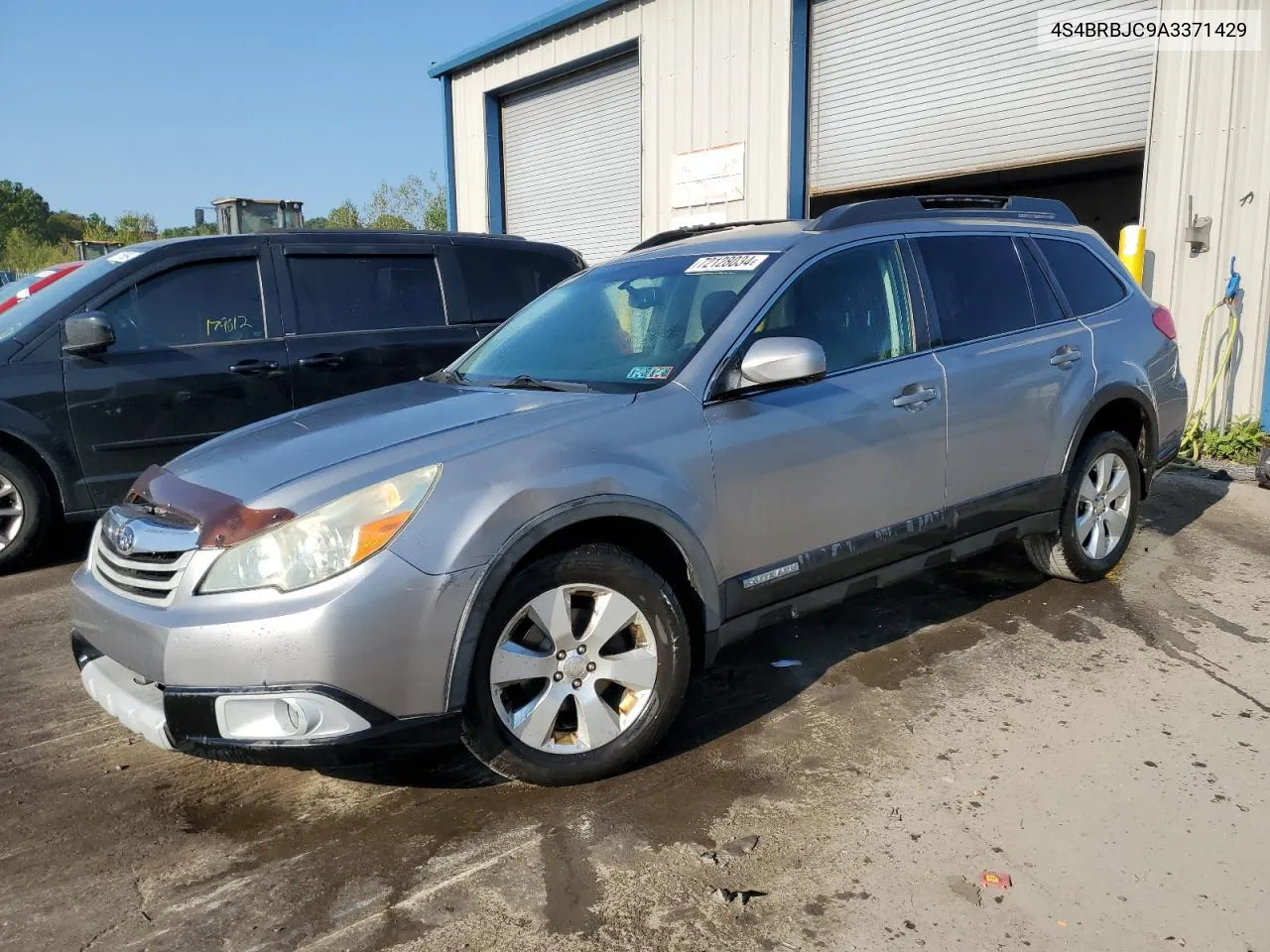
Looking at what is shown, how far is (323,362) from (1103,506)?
4.55m

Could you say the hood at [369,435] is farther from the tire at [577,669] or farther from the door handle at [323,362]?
the door handle at [323,362]

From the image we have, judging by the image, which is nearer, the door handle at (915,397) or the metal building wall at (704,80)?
the door handle at (915,397)

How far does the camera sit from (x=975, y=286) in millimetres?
4180

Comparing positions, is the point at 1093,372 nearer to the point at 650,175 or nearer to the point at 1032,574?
the point at 1032,574

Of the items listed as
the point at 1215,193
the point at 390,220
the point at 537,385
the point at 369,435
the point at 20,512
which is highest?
the point at 390,220

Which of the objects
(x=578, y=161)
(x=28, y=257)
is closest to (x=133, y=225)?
(x=28, y=257)

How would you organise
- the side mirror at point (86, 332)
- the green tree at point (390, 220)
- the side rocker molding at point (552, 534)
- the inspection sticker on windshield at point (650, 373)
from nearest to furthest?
the side rocker molding at point (552, 534)
the inspection sticker on windshield at point (650, 373)
the side mirror at point (86, 332)
the green tree at point (390, 220)

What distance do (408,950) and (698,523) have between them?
147 centimetres

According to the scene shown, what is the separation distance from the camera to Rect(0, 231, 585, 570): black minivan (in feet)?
17.7

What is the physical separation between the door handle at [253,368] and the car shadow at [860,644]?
133 inches

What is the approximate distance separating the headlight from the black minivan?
11.5 ft

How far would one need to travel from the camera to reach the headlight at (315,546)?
8.29 feet

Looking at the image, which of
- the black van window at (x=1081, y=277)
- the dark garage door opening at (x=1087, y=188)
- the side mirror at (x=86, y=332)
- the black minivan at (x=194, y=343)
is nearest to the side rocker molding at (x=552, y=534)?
the black van window at (x=1081, y=277)

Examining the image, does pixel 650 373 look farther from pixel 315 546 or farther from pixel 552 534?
pixel 315 546
